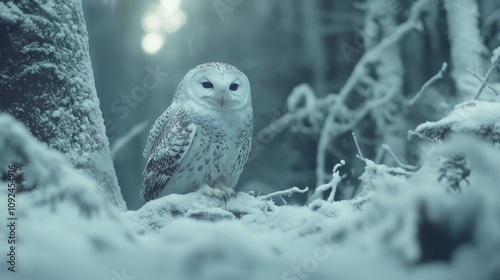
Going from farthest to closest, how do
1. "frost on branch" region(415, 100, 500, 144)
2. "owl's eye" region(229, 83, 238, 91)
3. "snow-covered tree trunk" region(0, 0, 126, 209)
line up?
1. "owl's eye" region(229, 83, 238, 91)
2. "snow-covered tree trunk" region(0, 0, 126, 209)
3. "frost on branch" region(415, 100, 500, 144)

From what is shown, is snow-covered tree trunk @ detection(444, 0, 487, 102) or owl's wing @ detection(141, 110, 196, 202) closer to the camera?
owl's wing @ detection(141, 110, 196, 202)

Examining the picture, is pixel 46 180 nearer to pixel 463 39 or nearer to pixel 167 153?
pixel 167 153

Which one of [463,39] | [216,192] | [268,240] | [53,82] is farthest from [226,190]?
[463,39]

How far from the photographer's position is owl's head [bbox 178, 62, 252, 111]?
850mm

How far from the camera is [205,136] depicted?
33.4 inches

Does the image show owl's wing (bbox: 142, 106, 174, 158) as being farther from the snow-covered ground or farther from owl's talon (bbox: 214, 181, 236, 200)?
the snow-covered ground

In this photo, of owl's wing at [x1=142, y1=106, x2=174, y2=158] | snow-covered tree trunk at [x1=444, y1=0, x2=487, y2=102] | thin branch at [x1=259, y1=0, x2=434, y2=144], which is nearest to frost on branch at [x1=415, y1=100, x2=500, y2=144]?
owl's wing at [x1=142, y1=106, x2=174, y2=158]

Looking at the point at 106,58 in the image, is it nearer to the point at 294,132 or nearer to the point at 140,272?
the point at 294,132

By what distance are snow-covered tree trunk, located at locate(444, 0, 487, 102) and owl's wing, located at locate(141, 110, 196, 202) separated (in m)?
0.77

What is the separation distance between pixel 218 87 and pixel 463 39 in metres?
0.84

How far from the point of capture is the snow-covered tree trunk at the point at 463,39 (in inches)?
50.5

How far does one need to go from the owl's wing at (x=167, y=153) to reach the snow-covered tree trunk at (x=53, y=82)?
0.14 m

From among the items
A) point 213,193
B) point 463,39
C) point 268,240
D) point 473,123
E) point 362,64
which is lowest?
point 268,240

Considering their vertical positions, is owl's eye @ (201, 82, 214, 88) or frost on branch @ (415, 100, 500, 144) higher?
owl's eye @ (201, 82, 214, 88)
